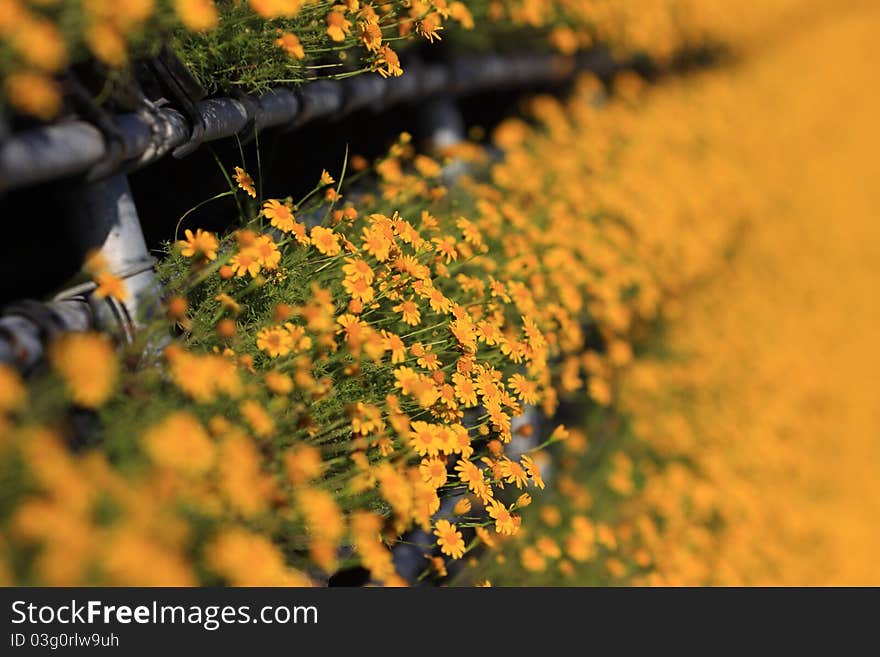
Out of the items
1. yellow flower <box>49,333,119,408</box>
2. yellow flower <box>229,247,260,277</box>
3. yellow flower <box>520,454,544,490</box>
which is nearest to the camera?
yellow flower <box>49,333,119,408</box>

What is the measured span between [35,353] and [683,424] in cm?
411

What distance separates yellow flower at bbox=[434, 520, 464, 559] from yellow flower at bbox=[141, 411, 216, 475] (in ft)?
3.18

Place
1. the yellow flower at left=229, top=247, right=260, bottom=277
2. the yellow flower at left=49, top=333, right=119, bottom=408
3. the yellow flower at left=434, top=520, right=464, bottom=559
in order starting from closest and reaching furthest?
the yellow flower at left=49, top=333, right=119, bottom=408 < the yellow flower at left=229, top=247, right=260, bottom=277 < the yellow flower at left=434, top=520, right=464, bottom=559

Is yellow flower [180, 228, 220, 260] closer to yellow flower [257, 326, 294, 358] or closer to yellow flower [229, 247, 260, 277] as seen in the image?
yellow flower [229, 247, 260, 277]

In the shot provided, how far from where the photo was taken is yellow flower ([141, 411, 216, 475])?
4.82 feet

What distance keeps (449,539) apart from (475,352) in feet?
1.96

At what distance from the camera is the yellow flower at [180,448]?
57.9 inches

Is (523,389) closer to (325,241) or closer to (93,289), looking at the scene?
(325,241)

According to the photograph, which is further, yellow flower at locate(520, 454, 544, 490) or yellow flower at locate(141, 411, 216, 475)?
yellow flower at locate(520, 454, 544, 490)

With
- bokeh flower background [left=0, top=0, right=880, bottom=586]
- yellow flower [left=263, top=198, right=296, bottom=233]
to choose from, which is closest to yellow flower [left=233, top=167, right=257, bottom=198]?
bokeh flower background [left=0, top=0, right=880, bottom=586]

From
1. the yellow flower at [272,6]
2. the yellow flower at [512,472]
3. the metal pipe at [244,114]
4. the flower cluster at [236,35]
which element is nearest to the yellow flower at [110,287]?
the metal pipe at [244,114]

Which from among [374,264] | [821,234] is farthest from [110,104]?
[821,234]

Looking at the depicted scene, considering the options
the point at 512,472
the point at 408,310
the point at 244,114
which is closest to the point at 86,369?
the point at 408,310

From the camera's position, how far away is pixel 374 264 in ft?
8.58
